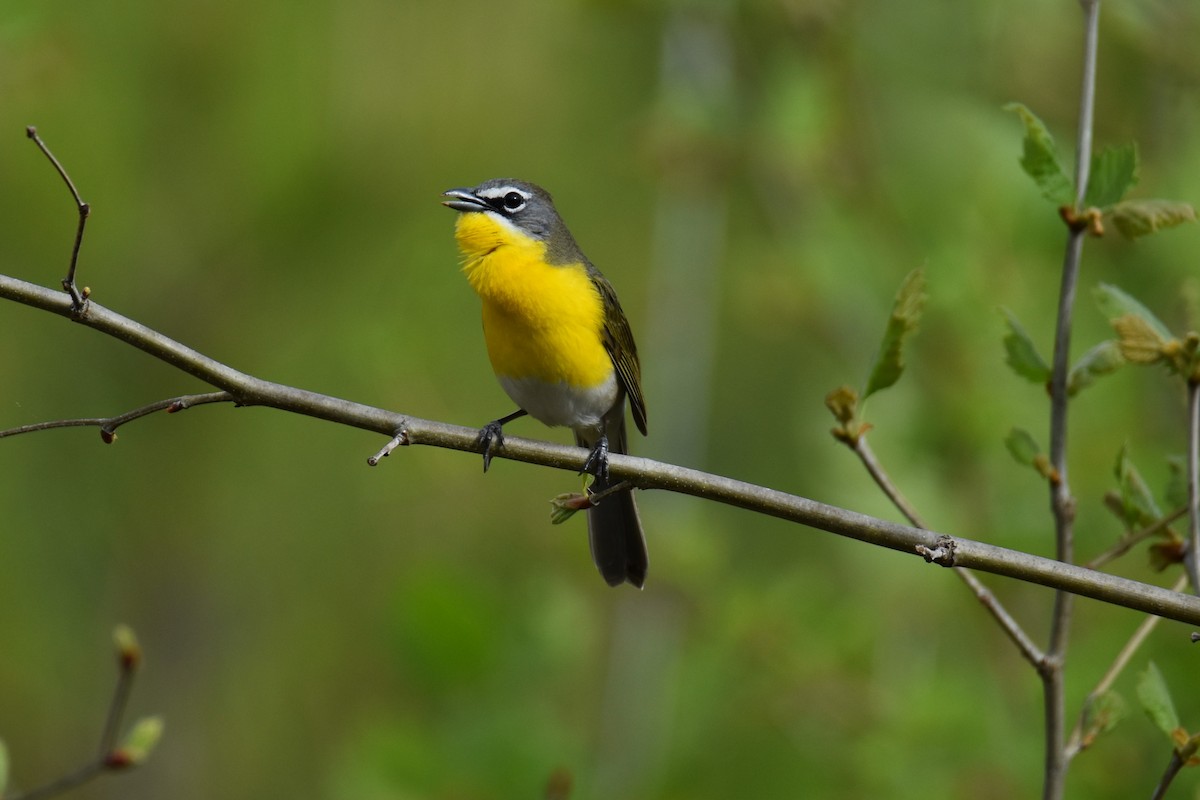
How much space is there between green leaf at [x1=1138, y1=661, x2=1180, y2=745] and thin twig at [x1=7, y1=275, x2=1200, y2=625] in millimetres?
260

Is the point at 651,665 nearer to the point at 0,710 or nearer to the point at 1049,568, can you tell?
the point at 1049,568

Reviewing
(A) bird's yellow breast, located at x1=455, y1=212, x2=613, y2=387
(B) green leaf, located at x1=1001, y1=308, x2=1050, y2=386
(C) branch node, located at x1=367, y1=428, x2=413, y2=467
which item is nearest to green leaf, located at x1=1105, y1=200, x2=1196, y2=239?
(B) green leaf, located at x1=1001, y1=308, x2=1050, y2=386

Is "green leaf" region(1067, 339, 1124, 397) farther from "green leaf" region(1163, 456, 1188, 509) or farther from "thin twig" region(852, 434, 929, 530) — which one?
"thin twig" region(852, 434, 929, 530)

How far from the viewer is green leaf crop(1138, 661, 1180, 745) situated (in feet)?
8.97

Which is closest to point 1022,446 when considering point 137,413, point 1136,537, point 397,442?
point 1136,537

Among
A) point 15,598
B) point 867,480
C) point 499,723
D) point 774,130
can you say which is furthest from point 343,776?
point 15,598

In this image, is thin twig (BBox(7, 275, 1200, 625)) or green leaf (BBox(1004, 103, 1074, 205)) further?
green leaf (BBox(1004, 103, 1074, 205))

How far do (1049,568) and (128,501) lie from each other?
8066 millimetres

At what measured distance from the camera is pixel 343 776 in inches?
216

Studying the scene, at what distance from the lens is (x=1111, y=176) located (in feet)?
9.91

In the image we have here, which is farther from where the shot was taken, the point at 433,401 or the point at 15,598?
the point at 15,598

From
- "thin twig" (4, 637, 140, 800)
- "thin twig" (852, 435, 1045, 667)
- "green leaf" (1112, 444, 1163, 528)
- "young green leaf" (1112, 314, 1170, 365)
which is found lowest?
"thin twig" (4, 637, 140, 800)

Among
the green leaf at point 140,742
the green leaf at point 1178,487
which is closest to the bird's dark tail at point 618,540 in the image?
the green leaf at point 140,742

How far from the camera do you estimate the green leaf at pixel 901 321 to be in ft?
9.82
